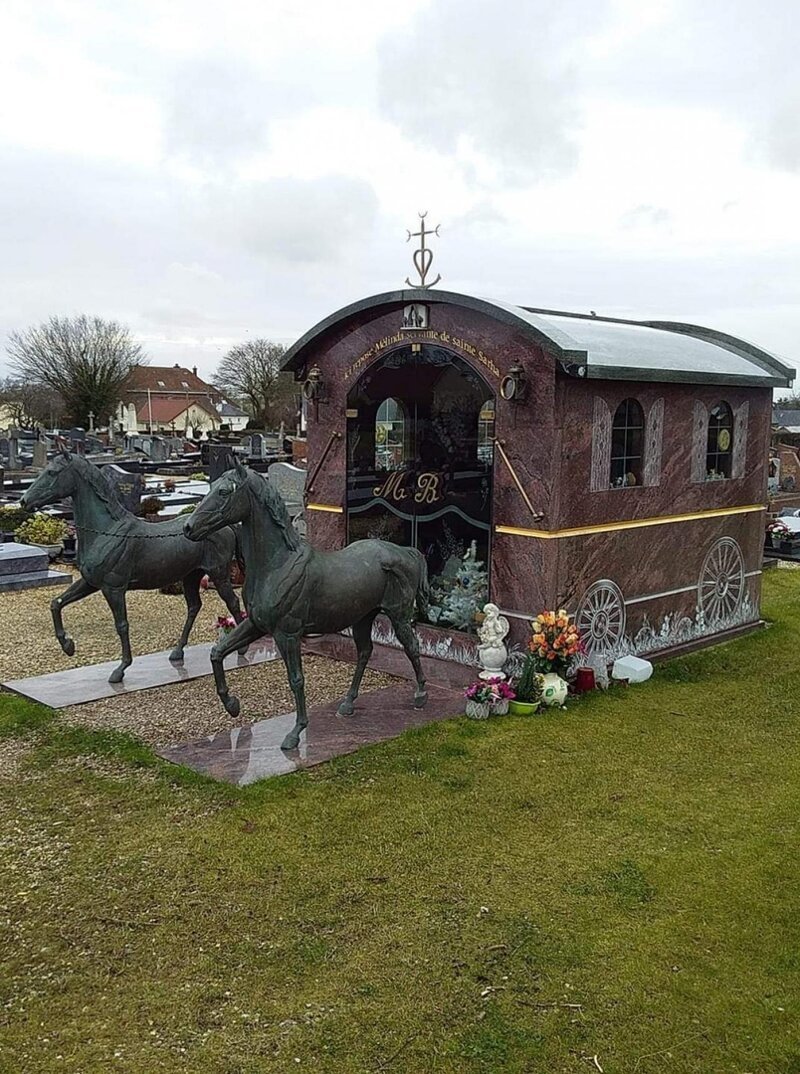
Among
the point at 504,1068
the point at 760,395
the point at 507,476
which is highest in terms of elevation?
the point at 760,395

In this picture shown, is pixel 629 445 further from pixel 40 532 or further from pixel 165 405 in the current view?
pixel 165 405

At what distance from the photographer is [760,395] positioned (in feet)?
38.1

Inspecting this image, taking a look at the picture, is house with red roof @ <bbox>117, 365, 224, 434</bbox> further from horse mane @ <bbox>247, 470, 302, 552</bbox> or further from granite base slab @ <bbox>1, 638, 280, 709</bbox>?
horse mane @ <bbox>247, 470, 302, 552</bbox>

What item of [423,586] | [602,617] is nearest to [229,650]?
[423,586]

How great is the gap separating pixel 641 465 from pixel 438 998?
680cm

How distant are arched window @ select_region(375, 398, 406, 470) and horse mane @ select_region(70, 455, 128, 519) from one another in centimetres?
316

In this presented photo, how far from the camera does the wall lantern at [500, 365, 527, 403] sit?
8805 millimetres

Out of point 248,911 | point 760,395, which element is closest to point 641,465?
point 760,395

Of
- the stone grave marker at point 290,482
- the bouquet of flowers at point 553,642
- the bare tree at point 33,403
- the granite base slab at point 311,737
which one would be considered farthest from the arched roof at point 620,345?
the bare tree at point 33,403

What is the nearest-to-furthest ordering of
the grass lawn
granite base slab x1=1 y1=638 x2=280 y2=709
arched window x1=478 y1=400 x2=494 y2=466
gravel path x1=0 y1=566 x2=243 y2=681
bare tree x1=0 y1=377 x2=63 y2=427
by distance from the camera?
the grass lawn
granite base slab x1=1 y1=638 x2=280 y2=709
arched window x1=478 y1=400 x2=494 y2=466
gravel path x1=0 y1=566 x2=243 y2=681
bare tree x1=0 y1=377 x2=63 y2=427

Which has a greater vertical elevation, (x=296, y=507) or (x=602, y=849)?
(x=296, y=507)

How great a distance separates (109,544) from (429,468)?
367 centimetres

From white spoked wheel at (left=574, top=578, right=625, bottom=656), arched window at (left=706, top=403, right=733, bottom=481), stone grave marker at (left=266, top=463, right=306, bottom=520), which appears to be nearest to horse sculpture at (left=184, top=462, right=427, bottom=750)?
white spoked wheel at (left=574, top=578, right=625, bottom=656)

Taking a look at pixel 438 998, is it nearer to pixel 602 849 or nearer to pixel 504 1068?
pixel 504 1068
